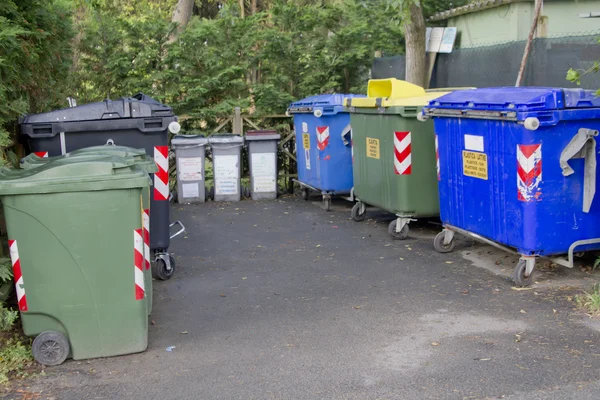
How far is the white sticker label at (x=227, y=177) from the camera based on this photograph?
12.4 m

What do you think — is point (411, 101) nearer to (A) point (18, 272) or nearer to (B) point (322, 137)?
(B) point (322, 137)

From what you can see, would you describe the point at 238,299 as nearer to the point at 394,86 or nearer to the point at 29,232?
the point at 29,232

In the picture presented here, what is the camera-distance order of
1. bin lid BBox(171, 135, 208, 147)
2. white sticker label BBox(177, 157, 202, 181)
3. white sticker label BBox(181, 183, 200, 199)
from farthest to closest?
white sticker label BBox(181, 183, 200, 199), white sticker label BBox(177, 157, 202, 181), bin lid BBox(171, 135, 208, 147)

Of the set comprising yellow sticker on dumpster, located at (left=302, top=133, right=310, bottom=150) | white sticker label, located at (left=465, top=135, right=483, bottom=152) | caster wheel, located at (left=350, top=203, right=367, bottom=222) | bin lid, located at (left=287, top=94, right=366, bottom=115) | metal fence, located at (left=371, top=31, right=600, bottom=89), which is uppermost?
metal fence, located at (left=371, top=31, right=600, bottom=89)

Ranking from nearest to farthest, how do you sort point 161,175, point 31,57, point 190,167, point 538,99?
point 538,99
point 31,57
point 161,175
point 190,167

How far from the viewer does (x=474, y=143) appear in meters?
7.04

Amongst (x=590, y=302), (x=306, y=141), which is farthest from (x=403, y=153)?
(x=306, y=141)

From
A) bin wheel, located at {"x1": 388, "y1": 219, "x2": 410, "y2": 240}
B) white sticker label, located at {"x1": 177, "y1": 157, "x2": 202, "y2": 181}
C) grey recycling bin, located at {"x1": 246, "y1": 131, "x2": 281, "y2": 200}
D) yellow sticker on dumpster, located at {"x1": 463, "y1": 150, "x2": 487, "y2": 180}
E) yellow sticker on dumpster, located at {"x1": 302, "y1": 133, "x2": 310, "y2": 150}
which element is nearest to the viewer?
yellow sticker on dumpster, located at {"x1": 463, "y1": 150, "x2": 487, "y2": 180}

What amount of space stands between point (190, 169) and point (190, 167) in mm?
37

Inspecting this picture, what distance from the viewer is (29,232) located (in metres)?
4.74

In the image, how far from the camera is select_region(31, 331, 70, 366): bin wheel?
480 cm

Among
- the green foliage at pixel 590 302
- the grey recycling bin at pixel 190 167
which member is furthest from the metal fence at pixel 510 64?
the grey recycling bin at pixel 190 167

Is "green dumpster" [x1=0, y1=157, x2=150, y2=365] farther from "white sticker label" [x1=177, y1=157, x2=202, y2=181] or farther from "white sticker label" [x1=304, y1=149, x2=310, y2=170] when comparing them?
"white sticker label" [x1=177, y1=157, x2=202, y2=181]

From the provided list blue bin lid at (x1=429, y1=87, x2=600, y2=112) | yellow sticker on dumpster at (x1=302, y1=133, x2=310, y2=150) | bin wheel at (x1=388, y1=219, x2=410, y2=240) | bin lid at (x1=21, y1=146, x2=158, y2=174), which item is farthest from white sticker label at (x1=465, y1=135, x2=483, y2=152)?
yellow sticker on dumpster at (x1=302, y1=133, x2=310, y2=150)
